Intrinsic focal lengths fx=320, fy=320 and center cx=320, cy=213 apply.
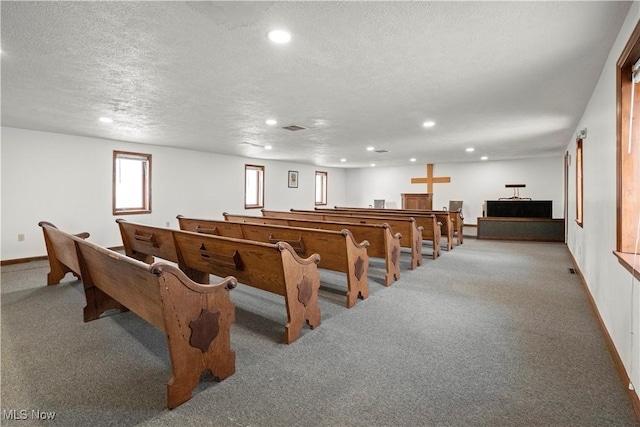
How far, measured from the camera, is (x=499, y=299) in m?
3.36

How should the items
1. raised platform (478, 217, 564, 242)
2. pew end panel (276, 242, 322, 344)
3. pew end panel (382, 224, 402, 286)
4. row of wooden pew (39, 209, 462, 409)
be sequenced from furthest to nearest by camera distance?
raised platform (478, 217, 564, 242) < pew end panel (382, 224, 402, 286) < pew end panel (276, 242, 322, 344) < row of wooden pew (39, 209, 462, 409)

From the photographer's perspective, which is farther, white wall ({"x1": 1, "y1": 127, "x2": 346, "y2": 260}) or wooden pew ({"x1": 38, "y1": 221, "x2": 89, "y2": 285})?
white wall ({"x1": 1, "y1": 127, "x2": 346, "y2": 260})

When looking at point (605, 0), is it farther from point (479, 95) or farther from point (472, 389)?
point (472, 389)

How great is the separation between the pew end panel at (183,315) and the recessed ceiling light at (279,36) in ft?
5.24

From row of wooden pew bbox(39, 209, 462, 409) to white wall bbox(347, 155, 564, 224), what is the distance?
6.92 m

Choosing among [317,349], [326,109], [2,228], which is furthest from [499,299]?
[2,228]

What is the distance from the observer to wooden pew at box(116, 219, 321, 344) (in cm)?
244

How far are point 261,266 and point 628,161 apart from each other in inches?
102

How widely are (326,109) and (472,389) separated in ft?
10.7

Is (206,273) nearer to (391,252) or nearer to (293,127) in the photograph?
(391,252)

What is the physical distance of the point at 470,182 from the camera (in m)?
10.6

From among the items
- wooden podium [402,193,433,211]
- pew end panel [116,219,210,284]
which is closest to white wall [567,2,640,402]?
pew end panel [116,219,210,284]

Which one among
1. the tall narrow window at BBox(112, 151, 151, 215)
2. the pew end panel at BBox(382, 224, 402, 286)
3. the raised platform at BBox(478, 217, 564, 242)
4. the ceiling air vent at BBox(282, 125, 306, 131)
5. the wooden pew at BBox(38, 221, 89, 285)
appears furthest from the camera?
the raised platform at BBox(478, 217, 564, 242)

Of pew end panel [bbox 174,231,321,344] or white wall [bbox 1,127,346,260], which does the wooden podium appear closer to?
white wall [bbox 1,127,346,260]
